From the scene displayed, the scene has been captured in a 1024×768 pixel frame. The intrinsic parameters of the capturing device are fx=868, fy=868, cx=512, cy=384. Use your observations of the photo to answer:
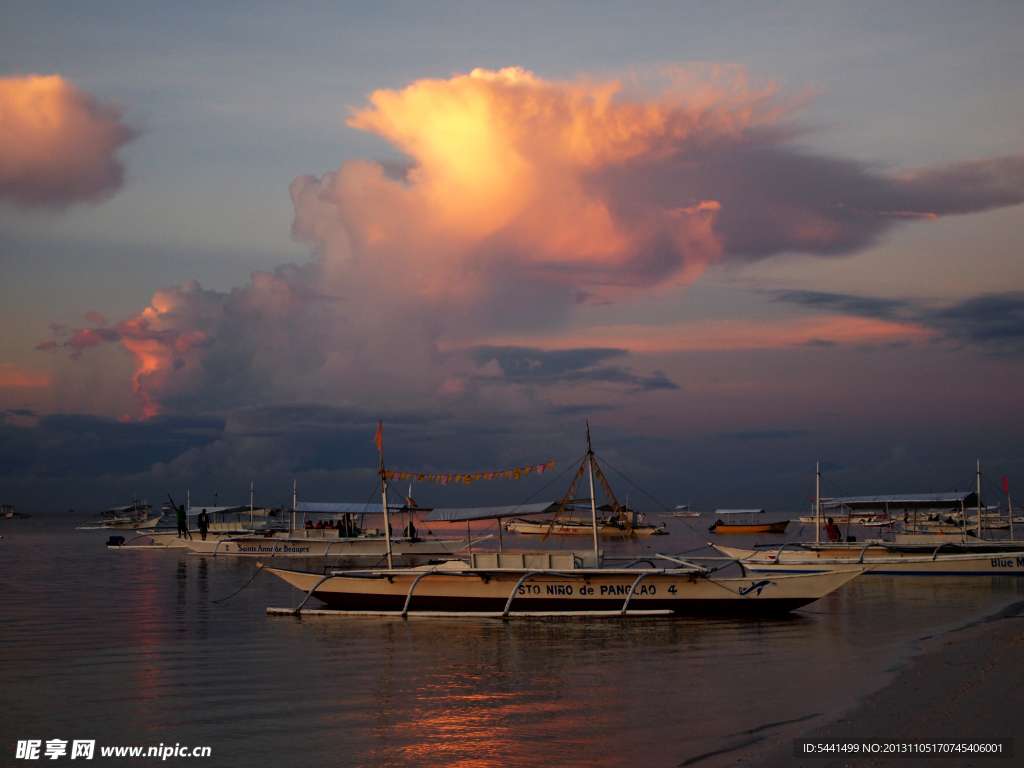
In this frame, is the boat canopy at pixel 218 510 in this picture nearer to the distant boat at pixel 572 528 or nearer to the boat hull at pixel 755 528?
the distant boat at pixel 572 528

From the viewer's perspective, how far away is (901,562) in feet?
118

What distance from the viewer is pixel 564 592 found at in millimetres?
25438

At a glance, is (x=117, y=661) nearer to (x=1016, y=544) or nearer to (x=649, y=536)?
(x=1016, y=544)

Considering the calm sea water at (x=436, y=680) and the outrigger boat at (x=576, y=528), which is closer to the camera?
the calm sea water at (x=436, y=680)

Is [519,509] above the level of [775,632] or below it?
above

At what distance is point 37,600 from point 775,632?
26.8 metres

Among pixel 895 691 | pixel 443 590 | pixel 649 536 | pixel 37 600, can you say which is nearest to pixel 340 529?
pixel 37 600

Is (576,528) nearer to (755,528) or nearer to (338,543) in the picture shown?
(755,528)

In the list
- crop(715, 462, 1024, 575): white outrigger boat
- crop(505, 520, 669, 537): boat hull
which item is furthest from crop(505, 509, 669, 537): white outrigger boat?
crop(715, 462, 1024, 575): white outrigger boat

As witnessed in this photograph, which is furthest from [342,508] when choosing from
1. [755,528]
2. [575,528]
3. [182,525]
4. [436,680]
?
[755,528]

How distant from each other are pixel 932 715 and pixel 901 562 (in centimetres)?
2582

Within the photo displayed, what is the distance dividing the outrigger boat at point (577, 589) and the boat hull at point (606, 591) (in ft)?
0.10

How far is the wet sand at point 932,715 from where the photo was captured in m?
10.8

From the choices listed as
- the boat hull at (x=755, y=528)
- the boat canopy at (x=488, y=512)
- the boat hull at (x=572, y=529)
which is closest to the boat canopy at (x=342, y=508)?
the boat canopy at (x=488, y=512)
